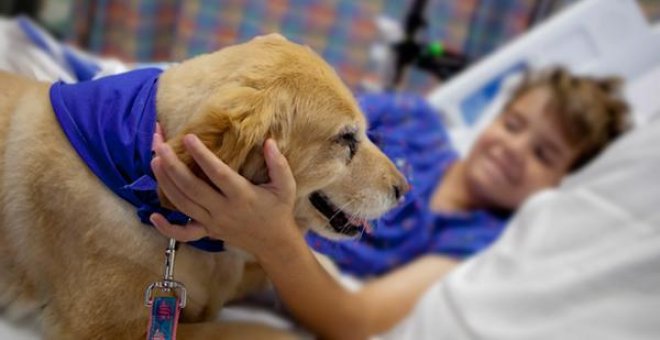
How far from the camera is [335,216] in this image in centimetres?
93

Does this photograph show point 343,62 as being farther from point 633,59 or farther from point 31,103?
point 31,103

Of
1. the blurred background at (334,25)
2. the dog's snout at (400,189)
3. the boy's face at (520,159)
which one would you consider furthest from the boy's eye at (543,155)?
the dog's snout at (400,189)

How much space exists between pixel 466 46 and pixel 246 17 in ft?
3.95

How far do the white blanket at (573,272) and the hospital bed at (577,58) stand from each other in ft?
2.24

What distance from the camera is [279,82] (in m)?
0.79

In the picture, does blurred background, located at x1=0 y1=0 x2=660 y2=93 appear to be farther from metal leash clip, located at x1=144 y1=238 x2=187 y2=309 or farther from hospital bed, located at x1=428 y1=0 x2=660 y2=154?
metal leash clip, located at x1=144 y1=238 x2=187 y2=309

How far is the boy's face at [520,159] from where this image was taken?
176cm

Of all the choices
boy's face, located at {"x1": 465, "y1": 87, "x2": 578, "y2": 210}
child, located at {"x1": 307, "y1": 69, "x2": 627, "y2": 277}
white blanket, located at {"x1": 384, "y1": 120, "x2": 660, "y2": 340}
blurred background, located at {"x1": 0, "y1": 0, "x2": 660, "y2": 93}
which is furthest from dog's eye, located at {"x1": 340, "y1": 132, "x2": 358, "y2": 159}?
blurred background, located at {"x1": 0, "y1": 0, "x2": 660, "y2": 93}

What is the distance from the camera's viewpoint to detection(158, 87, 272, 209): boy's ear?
72 cm

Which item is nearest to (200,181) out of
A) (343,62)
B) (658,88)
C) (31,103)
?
(31,103)

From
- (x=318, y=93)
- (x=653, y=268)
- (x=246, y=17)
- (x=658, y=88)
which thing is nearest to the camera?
(x=318, y=93)

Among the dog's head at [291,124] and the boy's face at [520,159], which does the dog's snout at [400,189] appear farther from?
the boy's face at [520,159]

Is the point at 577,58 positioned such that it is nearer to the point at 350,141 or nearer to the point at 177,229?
the point at 350,141

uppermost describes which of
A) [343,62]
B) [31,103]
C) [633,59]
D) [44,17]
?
[31,103]
